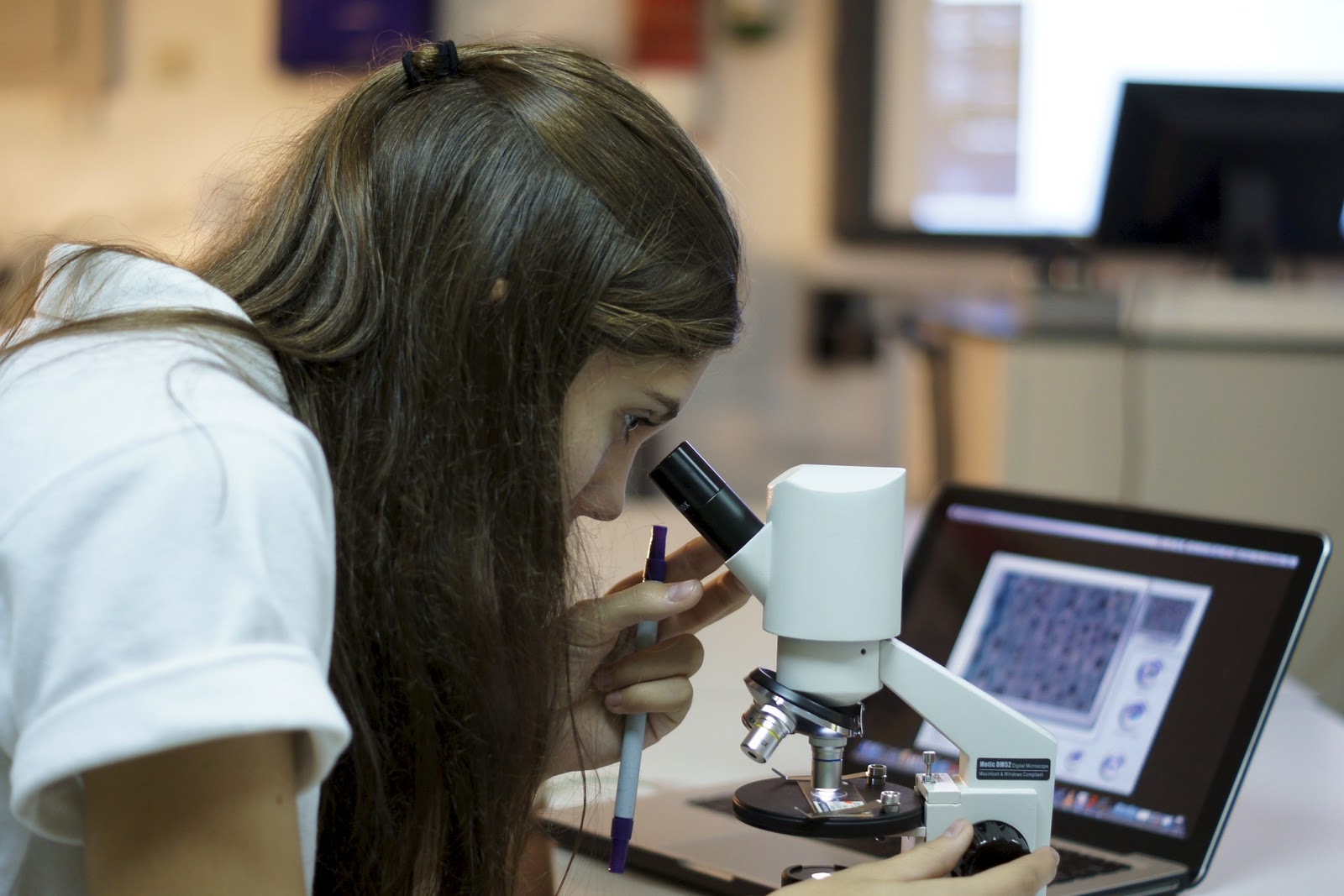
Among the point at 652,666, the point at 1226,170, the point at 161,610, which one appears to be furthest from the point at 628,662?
the point at 1226,170

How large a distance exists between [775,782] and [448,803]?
0.19 meters

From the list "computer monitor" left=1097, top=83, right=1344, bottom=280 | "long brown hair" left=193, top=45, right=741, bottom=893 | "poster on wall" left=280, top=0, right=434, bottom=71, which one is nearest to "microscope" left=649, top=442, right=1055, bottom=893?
"long brown hair" left=193, top=45, right=741, bottom=893

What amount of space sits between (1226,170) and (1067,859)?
186 cm

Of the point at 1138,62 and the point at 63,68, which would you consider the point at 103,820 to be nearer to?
the point at 1138,62

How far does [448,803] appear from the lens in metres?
0.77

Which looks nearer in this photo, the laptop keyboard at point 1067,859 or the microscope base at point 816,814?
the microscope base at point 816,814

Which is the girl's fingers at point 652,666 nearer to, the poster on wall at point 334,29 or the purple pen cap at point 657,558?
the purple pen cap at point 657,558

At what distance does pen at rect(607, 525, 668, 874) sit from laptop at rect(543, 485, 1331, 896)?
0.07 metres

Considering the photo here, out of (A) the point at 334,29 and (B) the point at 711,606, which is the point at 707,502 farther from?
(A) the point at 334,29

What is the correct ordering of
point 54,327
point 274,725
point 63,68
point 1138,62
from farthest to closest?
point 63,68
point 1138,62
point 54,327
point 274,725

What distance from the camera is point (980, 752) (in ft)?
2.51

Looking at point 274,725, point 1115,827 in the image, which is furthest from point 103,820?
point 1115,827

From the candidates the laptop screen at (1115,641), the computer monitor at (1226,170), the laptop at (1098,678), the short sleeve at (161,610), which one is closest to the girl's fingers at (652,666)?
the laptop at (1098,678)

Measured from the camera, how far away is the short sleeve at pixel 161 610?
0.52 metres
